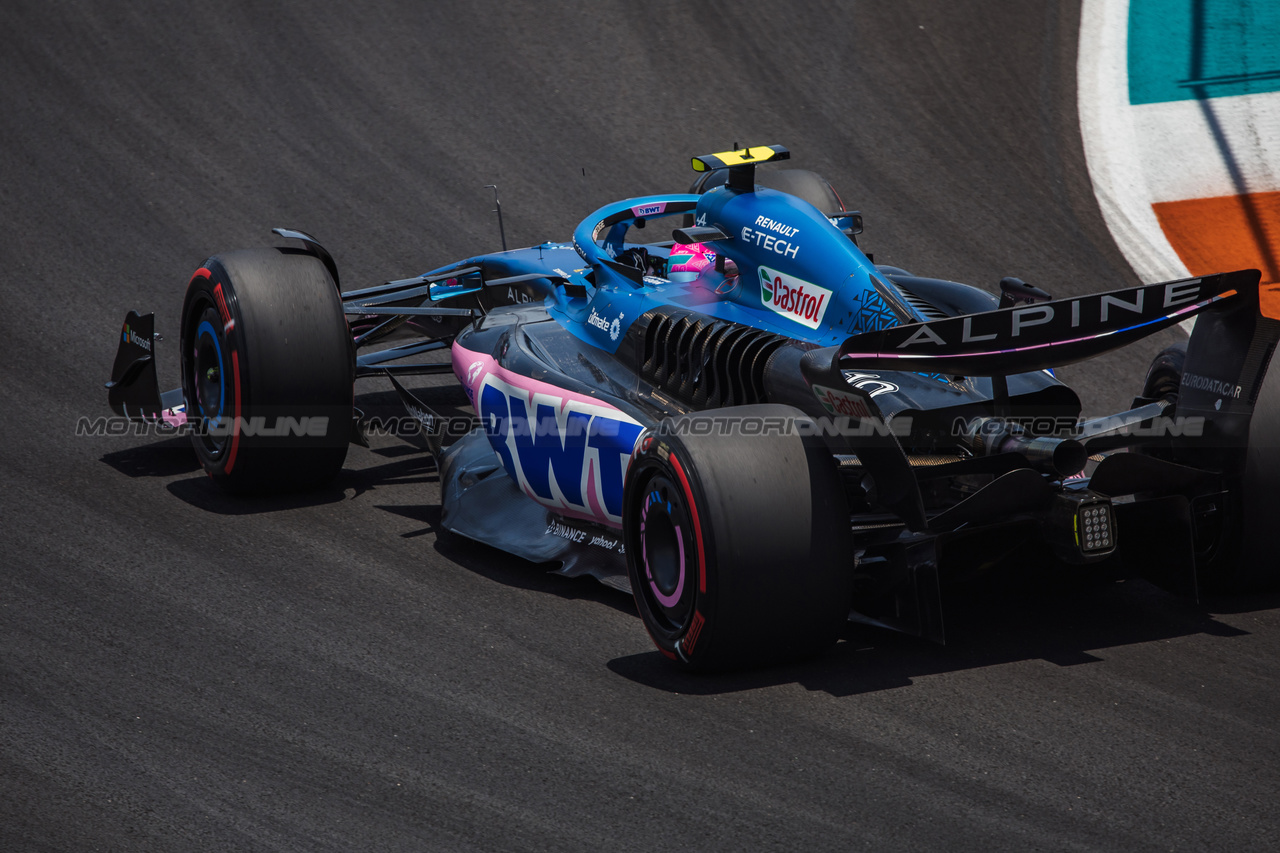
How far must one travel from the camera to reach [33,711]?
431 centimetres

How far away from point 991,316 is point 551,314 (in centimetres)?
295

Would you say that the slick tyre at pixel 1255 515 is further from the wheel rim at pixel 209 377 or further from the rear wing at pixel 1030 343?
the wheel rim at pixel 209 377

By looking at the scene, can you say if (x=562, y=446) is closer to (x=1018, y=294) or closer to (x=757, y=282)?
(x=757, y=282)

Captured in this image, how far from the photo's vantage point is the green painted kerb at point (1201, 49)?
13.1m

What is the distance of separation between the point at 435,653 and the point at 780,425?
1.55 meters

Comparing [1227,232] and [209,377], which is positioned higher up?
[1227,232]

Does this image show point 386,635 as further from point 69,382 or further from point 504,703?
point 69,382

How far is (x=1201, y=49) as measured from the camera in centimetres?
1380

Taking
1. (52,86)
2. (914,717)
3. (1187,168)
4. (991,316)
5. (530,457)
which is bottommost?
(914,717)

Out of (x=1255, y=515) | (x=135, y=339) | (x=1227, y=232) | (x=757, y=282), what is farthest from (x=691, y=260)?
(x=1227, y=232)

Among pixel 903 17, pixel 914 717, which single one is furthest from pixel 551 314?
pixel 903 17

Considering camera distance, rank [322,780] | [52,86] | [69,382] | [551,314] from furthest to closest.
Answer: [52,86] < [69,382] < [551,314] < [322,780]

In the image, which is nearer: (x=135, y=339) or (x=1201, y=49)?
(x=135, y=339)

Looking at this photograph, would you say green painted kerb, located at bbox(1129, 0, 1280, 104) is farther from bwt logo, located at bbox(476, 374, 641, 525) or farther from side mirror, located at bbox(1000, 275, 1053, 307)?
bwt logo, located at bbox(476, 374, 641, 525)
